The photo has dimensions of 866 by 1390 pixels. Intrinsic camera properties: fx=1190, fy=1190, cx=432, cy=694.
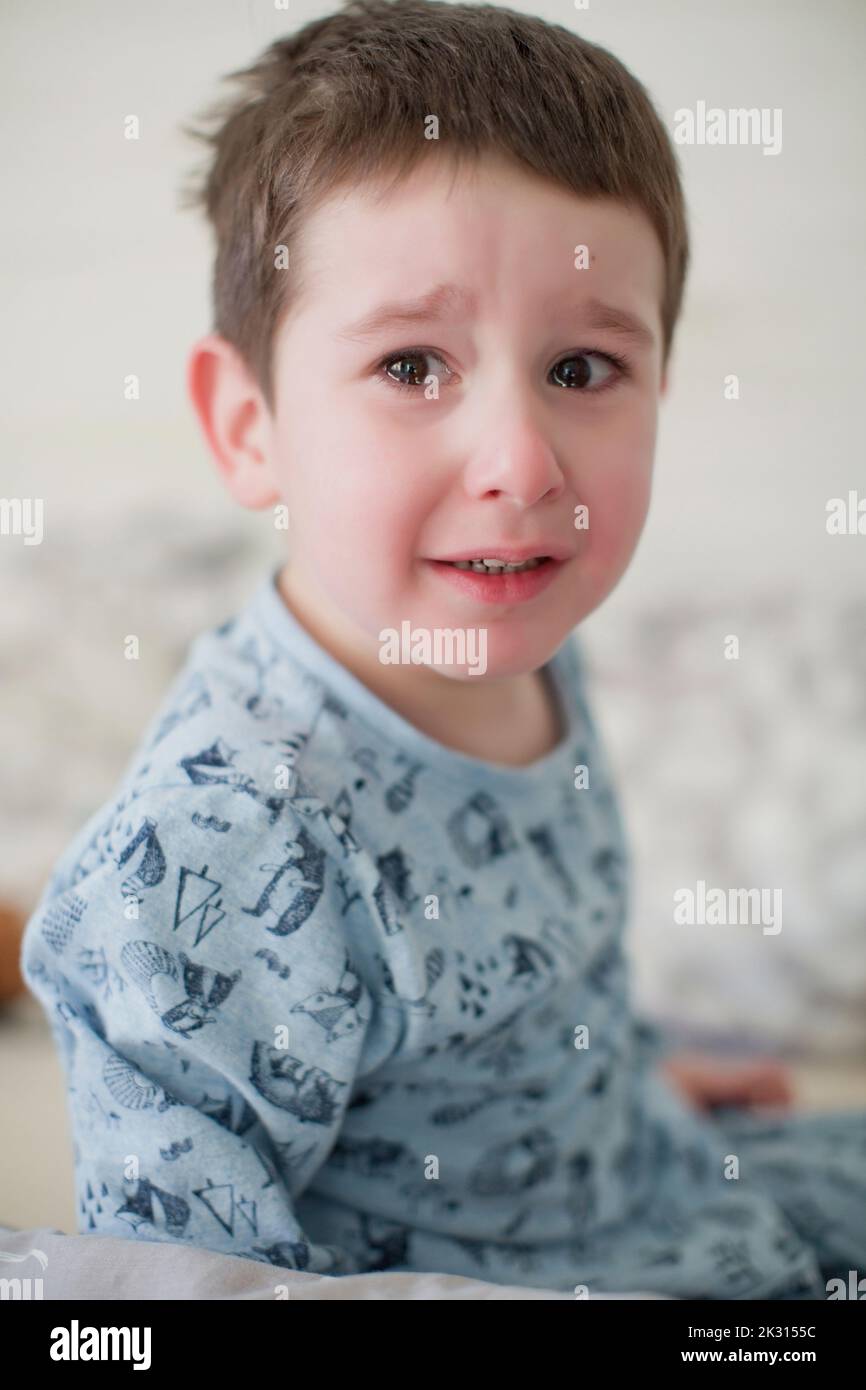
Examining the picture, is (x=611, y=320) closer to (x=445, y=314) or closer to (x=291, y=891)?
(x=445, y=314)

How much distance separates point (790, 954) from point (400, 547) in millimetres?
739

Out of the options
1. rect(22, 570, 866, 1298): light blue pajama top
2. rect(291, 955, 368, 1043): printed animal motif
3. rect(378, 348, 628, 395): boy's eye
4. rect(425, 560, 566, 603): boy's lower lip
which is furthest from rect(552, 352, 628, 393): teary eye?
rect(291, 955, 368, 1043): printed animal motif

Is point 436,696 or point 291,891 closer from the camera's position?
point 291,891

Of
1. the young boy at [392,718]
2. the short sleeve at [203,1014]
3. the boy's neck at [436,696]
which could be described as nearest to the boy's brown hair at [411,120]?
the young boy at [392,718]

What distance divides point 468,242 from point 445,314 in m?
0.03

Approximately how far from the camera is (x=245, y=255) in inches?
26.9

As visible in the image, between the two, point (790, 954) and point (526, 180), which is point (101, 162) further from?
point (790, 954)

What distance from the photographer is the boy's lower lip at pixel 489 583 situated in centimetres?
63

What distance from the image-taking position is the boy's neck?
72 cm

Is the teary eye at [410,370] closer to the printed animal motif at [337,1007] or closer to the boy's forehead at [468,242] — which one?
the boy's forehead at [468,242]

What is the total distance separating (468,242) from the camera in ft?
1.85

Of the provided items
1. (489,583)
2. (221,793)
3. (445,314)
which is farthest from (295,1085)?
(445,314)

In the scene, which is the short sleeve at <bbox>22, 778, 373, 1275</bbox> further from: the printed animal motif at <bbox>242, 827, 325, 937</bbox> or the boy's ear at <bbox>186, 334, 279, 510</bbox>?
the boy's ear at <bbox>186, 334, 279, 510</bbox>

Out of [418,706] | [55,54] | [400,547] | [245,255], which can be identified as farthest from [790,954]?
[55,54]
